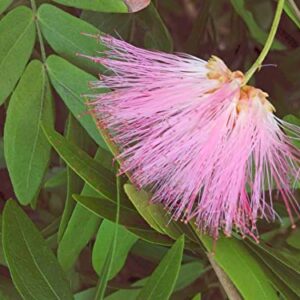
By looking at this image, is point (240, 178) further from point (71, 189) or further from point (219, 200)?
point (71, 189)

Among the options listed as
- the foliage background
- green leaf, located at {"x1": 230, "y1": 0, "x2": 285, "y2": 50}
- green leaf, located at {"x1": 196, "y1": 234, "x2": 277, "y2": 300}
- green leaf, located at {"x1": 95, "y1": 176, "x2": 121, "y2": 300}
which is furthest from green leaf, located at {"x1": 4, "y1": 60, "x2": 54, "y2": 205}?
green leaf, located at {"x1": 230, "y1": 0, "x2": 285, "y2": 50}

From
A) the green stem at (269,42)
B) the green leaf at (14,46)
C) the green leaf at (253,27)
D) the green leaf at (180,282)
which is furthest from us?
the green leaf at (253,27)

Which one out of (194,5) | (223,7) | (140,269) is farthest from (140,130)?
(194,5)

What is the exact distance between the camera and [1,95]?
106 centimetres

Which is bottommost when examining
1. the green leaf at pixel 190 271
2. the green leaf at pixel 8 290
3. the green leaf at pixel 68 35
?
the green leaf at pixel 8 290

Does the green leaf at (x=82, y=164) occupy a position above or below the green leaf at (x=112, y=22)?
below

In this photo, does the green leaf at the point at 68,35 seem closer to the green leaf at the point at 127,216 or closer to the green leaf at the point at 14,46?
the green leaf at the point at 14,46

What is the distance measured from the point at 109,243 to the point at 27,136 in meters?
0.16

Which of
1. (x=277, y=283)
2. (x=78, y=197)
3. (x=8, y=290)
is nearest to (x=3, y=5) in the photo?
(x=78, y=197)

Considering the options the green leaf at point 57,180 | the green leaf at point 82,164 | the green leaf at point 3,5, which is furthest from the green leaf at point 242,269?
the green leaf at point 3,5

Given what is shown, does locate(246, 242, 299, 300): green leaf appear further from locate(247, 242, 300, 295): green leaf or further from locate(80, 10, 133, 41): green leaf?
locate(80, 10, 133, 41): green leaf

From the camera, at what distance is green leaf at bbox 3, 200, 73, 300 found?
3.33ft

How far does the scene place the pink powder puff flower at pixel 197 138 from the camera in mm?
1011

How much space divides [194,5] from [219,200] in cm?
81
